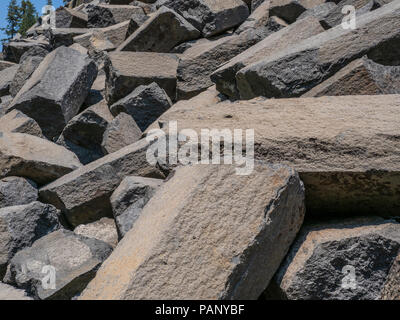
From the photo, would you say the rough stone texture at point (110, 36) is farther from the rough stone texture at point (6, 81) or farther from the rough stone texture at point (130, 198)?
the rough stone texture at point (130, 198)

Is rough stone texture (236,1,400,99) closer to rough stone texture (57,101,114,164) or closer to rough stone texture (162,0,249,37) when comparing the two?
rough stone texture (57,101,114,164)

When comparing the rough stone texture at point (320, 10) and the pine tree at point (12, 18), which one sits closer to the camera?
the rough stone texture at point (320, 10)

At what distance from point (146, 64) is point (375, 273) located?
318 cm

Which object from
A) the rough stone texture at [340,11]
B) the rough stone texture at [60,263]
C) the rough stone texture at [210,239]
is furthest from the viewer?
the rough stone texture at [340,11]

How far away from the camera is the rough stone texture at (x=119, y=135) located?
3775 mm

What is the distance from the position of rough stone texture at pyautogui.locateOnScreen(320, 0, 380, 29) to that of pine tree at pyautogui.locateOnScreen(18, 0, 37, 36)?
23.8 m

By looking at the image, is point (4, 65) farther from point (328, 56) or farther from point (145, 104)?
point (328, 56)

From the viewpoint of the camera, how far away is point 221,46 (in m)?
4.30

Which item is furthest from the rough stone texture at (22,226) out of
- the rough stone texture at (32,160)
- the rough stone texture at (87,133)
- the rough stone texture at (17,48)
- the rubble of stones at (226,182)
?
the rough stone texture at (17,48)

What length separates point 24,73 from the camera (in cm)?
551

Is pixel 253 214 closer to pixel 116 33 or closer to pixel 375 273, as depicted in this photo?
pixel 375 273

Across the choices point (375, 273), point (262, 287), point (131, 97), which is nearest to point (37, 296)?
point (262, 287)

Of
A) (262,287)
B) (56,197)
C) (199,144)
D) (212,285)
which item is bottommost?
(56,197)

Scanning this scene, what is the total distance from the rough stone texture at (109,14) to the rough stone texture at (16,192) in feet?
13.4
